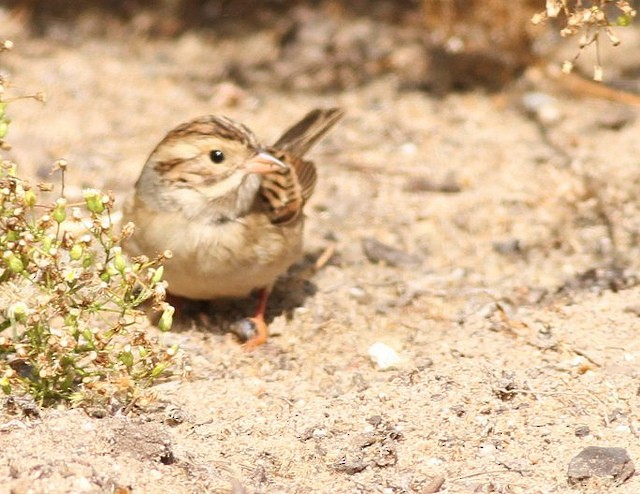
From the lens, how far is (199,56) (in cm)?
814

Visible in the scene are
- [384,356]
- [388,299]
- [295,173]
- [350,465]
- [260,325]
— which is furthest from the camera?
[295,173]

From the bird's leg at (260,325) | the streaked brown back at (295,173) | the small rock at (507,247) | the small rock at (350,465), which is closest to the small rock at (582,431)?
the small rock at (350,465)

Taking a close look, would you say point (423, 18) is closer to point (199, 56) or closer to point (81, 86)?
point (199, 56)

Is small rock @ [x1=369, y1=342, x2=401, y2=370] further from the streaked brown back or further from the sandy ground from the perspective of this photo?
the streaked brown back

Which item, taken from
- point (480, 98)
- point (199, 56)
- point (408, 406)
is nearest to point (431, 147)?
point (480, 98)

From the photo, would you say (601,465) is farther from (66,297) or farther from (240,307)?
(240,307)

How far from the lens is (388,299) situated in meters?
5.47

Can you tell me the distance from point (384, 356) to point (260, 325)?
686 mm

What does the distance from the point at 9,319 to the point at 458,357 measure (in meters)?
1.84

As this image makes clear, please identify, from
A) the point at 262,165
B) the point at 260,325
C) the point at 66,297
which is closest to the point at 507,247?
the point at 260,325

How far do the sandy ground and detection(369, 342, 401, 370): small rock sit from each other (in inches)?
1.5

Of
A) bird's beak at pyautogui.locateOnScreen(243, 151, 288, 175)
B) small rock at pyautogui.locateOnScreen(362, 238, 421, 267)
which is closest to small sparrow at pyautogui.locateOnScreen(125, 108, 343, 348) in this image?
bird's beak at pyautogui.locateOnScreen(243, 151, 288, 175)

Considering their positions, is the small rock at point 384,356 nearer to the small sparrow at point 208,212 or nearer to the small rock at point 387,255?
the small sparrow at point 208,212

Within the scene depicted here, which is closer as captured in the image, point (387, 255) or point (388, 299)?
point (388, 299)
